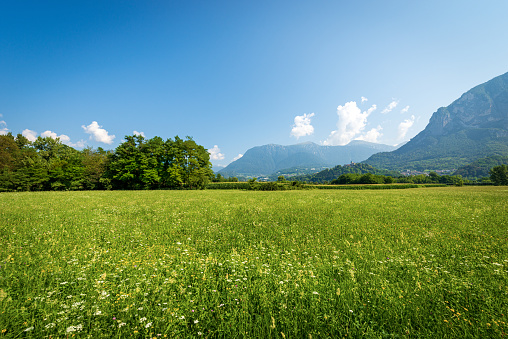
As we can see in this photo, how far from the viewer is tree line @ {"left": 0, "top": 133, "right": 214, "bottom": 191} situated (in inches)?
1843

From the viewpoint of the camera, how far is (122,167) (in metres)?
51.1

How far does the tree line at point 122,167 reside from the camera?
46.8 meters

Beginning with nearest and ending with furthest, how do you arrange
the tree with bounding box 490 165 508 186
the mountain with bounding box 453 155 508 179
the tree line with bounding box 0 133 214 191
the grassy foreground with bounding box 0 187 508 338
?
the grassy foreground with bounding box 0 187 508 338
the tree line with bounding box 0 133 214 191
the tree with bounding box 490 165 508 186
the mountain with bounding box 453 155 508 179

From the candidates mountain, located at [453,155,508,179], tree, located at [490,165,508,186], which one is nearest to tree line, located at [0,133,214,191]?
tree, located at [490,165,508,186]

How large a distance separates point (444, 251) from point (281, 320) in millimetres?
6814

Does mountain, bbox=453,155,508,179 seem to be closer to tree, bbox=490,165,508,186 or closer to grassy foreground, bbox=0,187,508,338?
tree, bbox=490,165,508,186

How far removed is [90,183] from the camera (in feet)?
168

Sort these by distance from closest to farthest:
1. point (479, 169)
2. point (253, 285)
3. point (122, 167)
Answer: point (253, 285) → point (122, 167) → point (479, 169)

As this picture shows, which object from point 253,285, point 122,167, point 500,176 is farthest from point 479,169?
point 122,167

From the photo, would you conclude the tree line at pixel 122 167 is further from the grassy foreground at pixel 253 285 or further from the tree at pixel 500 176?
the tree at pixel 500 176

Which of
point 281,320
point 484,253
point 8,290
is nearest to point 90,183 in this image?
point 8,290

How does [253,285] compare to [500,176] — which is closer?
[253,285]

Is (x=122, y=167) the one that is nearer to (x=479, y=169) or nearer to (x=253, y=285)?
(x=253, y=285)

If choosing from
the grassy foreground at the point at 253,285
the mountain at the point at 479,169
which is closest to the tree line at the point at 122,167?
the grassy foreground at the point at 253,285
